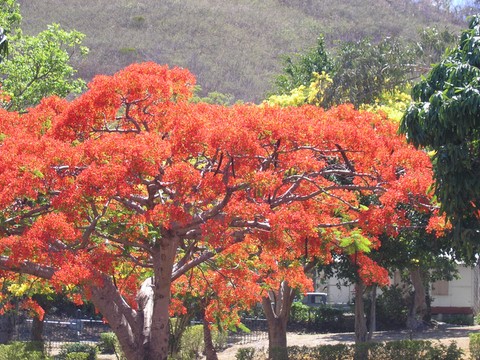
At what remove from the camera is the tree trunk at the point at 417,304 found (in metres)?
28.3

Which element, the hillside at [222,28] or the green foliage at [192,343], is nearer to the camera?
the green foliage at [192,343]

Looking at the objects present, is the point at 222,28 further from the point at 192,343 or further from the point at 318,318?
the point at 192,343

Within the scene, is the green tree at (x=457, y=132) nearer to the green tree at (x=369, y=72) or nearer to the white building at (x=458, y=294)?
→ the green tree at (x=369, y=72)

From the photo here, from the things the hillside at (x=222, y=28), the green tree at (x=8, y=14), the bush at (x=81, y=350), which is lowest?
the bush at (x=81, y=350)

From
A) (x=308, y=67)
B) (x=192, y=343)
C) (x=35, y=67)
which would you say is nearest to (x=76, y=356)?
(x=192, y=343)

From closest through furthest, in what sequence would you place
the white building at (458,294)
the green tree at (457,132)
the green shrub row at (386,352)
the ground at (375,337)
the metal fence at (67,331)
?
1. the green tree at (457,132)
2. the green shrub row at (386,352)
3. the ground at (375,337)
4. the metal fence at (67,331)
5. the white building at (458,294)

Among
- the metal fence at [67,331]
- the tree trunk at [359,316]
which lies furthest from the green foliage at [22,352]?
the tree trunk at [359,316]

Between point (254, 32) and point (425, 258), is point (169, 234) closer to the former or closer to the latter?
point (425, 258)

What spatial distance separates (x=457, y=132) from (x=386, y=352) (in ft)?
30.9

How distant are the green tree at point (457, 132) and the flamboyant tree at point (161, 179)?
6.53 feet

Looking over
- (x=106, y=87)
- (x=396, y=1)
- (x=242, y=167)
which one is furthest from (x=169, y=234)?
(x=396, y=1)

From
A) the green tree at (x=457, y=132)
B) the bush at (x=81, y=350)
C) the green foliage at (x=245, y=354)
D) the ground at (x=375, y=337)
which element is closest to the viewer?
the green tree at (x=457, y=132)

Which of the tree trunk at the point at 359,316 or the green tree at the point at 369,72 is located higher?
the green tree at the point at 369,72

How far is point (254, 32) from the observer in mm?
88188
